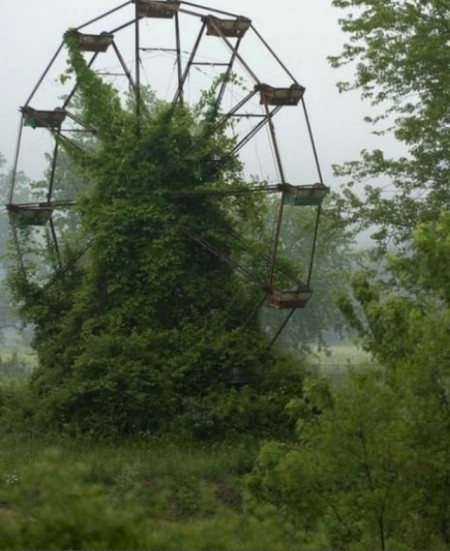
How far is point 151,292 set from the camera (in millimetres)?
26891

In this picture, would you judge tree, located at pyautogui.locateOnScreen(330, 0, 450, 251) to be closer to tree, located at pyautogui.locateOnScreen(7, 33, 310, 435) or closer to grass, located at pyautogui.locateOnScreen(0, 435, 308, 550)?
Result: tree, located at pyautogui.locateOnScreen(7, 33, 310, 435)

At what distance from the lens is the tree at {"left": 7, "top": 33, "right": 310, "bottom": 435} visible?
25.4m

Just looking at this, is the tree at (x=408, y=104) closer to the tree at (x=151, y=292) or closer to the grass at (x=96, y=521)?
the tree at (x=151, y=292)

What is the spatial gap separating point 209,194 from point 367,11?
20.4 ft

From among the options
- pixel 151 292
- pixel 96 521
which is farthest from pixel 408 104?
pixel 96 521

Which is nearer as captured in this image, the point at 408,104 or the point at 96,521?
the point at 96,521

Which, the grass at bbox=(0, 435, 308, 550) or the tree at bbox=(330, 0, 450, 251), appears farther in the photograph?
the tree at bbox=(330, 0, 450, 251)

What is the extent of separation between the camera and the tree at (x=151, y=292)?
25.4 metres

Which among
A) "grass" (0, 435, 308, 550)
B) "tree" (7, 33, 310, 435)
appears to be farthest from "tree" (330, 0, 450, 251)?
"grass" (0, 435, 308, 550)

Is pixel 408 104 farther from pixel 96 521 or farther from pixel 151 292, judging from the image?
pixel 96 521

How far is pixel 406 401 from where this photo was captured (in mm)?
12602

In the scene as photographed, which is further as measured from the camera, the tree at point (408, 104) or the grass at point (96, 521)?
the tree at point (408, 104)

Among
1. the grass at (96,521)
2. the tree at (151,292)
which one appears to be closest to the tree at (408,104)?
the tree at (151,292)

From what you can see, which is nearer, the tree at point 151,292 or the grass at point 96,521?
the grass at point 96,521
